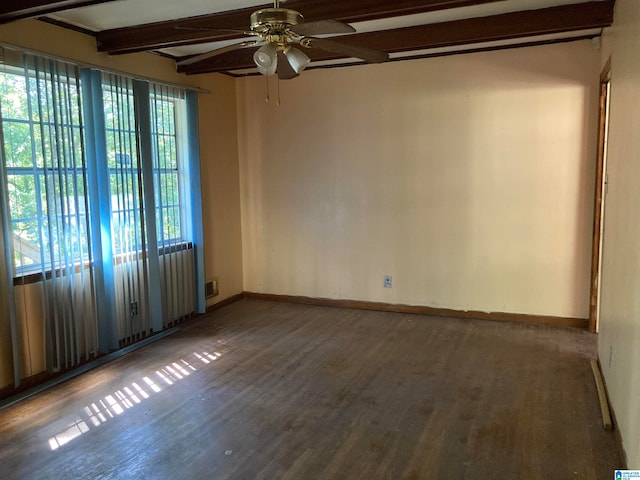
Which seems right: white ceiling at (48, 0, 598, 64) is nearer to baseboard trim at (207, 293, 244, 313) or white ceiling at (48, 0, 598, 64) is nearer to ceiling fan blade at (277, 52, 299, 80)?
ceiling fan blade at (277, 52, 299, 80)

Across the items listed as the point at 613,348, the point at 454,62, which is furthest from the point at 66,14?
the point at 613,348

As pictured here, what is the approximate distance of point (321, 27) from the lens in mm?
2098

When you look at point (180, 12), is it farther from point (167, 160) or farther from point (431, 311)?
point (431, 311)

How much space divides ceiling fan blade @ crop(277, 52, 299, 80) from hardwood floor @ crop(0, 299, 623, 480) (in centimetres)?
195

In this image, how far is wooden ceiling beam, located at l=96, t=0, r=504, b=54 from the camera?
9.84ft

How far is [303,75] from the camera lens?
17.3 ft

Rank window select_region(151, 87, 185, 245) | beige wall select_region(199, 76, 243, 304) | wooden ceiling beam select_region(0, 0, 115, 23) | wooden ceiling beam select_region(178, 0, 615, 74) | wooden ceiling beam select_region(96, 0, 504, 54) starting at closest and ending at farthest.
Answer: wooden ceiling beam select_region(0, 0, 115, 23), wooden ceiling beam select_region(96, 0, 504, 54), wooden ceiling beam select_region(178, 0, 615, 74), window select_region(151, 87, 185, 245), beige wall select_region(199, 76, 243, 304)

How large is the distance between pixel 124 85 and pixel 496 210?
134 inches

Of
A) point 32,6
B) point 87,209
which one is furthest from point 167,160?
point 32,6

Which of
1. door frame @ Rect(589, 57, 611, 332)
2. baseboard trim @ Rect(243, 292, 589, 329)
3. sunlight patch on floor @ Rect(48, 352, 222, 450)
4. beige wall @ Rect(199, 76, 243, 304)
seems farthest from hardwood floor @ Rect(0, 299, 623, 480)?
beige wall @ Rect(199, 76, 243, 304)

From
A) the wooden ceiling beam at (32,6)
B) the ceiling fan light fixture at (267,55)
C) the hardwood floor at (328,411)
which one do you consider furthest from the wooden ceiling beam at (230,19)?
the hardwood floor at (328,411)

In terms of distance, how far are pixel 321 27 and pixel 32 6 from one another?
5.99 feet

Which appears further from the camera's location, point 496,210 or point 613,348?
point 496,210

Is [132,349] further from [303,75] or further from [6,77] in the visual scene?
[303,75]
